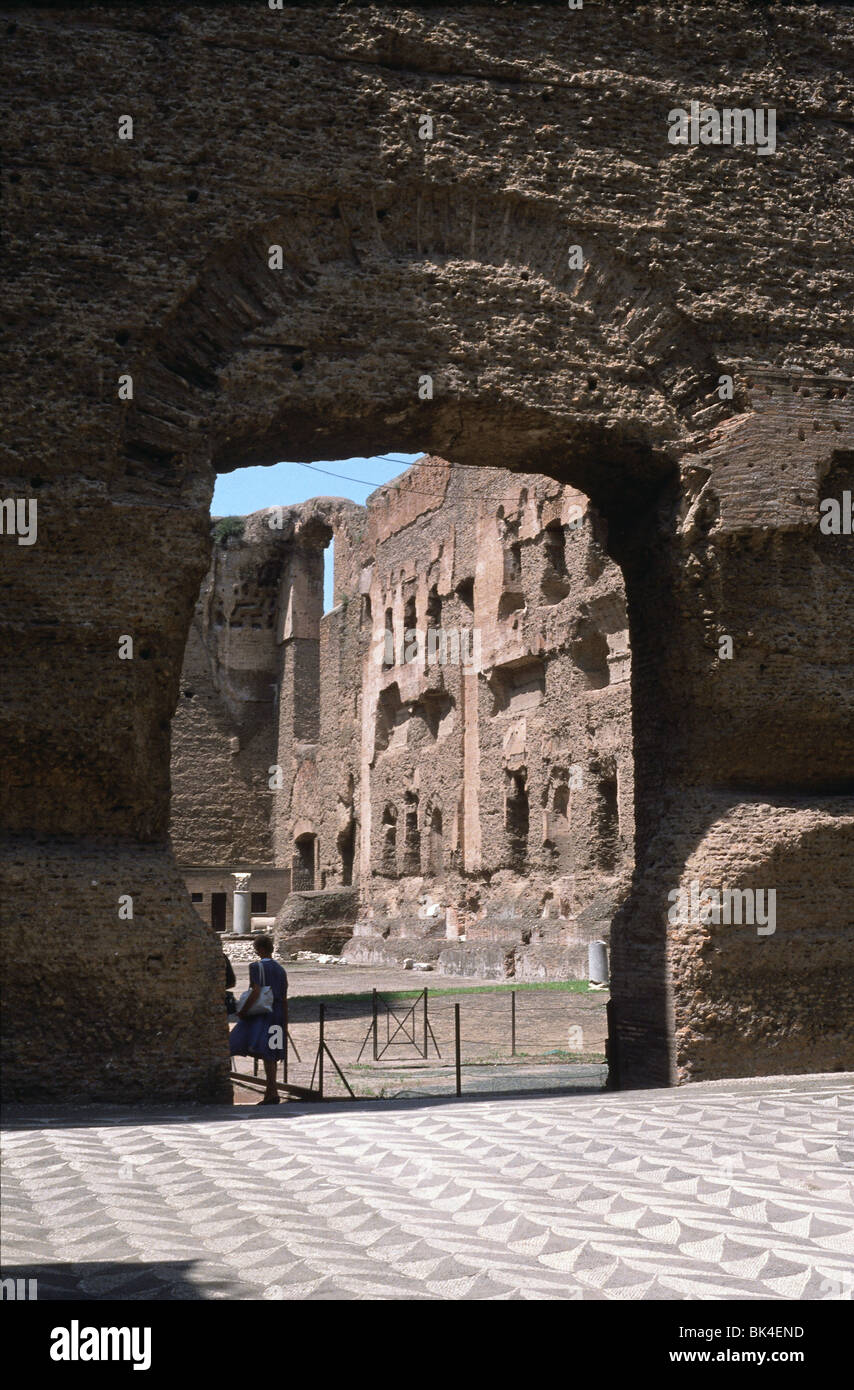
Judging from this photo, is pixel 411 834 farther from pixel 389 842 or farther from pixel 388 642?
pixel 388 642

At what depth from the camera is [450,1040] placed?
12375 millimetres

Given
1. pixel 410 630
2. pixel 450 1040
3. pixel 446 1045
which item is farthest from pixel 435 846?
pixel 446 1045

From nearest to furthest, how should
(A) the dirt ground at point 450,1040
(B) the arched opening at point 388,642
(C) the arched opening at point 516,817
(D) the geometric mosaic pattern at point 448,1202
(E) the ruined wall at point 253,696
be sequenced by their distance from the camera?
(D) the geometric mosaic pattern at point 448,1202
(A) the dirt ground at point 450,1040
(C) the arched opening at point 516,817
(B) the arched opening at point 388,642
(E) the ruined wall at point 253,696

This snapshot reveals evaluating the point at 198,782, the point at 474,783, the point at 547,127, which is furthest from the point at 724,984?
the point at 198,782

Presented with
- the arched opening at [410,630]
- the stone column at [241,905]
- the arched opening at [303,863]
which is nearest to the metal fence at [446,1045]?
the arched opening at [410,630]

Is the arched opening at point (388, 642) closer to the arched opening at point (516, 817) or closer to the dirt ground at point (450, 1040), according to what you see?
the arched opening at point (516, 817)

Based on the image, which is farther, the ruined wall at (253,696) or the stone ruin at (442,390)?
the ruined wall at (253,696)

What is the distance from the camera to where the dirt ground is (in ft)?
31.4

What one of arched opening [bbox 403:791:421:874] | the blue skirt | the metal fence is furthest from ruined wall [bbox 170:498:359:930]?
the blue skirt

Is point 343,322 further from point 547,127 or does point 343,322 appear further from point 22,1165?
point 22,1165

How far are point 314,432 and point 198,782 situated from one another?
27034 millimetres

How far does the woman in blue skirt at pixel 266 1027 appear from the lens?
7.88 m

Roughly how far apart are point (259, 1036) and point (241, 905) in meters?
22.5

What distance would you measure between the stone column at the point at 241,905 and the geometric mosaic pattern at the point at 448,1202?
23.1m
